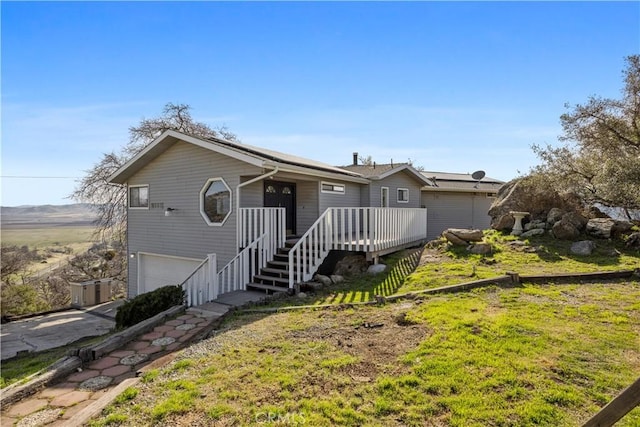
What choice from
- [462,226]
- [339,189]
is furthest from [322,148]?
[339,189]

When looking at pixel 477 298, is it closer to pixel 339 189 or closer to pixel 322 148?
pixel 339 189

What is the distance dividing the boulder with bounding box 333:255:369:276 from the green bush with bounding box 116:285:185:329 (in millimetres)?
4119

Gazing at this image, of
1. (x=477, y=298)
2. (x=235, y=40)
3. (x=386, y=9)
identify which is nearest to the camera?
(x=477, y=298)

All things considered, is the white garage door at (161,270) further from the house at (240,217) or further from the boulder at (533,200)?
the boulder at (533,200)

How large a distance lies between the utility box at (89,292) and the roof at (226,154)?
4.10 m

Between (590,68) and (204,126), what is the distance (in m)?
19.8

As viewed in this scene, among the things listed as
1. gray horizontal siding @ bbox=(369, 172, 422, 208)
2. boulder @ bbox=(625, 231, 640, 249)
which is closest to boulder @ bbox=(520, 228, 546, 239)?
boulder @ bbox=(625, 231, 640, 249)

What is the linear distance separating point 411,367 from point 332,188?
8511mm

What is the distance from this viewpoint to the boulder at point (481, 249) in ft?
31.3

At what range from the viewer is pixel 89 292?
13.0 m

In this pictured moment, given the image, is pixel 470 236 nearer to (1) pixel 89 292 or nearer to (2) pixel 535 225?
(2) pixel 535 225

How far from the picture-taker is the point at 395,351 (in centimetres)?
411

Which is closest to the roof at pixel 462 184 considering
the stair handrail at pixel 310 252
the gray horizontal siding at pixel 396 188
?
the gray horizontal siding at pixel 396 188

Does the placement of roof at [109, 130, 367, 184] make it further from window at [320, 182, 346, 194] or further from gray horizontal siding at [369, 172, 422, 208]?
gray horizontal siding at [369, 172, 422, 208]
